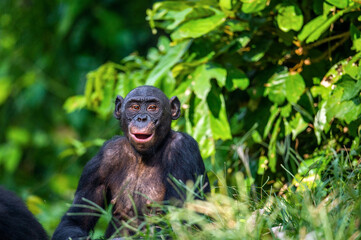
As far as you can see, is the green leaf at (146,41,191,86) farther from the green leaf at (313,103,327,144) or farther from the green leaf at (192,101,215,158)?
the green leaf at (313,103,327,144)

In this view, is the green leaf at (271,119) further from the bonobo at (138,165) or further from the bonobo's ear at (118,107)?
the bonobo's ear at (118,107)

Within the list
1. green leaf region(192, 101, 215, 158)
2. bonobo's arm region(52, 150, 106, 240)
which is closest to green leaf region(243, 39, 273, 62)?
green leaf region(192, 101, 215, 158)

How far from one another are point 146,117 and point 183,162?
38 cm

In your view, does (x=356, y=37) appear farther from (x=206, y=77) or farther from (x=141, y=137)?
(x=141, y=137)

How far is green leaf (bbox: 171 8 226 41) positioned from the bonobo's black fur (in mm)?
1787

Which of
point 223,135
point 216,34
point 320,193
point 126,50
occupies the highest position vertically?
point 216,34

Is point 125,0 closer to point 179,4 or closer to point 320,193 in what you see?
point 179,4

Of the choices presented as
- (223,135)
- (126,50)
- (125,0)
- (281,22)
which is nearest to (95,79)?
(223,135)

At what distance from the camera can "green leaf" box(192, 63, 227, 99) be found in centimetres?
492

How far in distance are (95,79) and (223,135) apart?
5.13ft

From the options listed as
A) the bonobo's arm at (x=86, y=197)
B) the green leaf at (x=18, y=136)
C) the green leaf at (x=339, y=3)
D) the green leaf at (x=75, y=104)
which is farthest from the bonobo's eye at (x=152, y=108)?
the green leaf at (x=18, y=136)

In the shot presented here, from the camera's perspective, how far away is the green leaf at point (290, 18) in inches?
187

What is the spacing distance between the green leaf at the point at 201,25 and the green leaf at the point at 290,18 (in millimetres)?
450

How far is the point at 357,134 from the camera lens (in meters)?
4.52
